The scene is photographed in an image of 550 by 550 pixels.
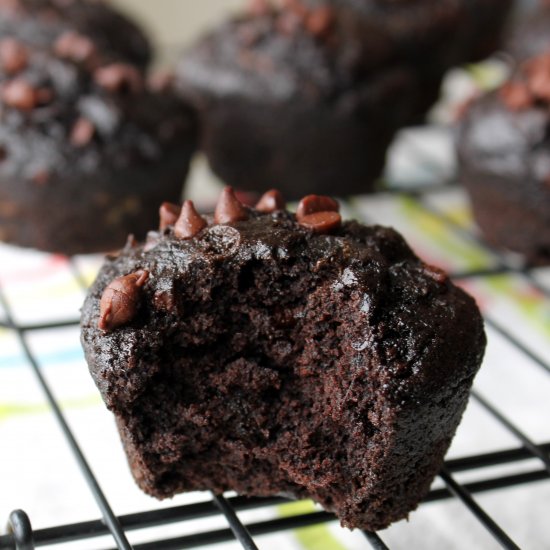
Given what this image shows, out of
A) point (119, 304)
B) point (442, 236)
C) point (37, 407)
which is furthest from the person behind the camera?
point (442, 236)

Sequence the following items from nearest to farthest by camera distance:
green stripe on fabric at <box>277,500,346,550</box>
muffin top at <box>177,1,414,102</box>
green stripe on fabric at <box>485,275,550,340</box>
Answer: green stripe on fabric at <box>277,500,346,550</box> < green stripe on fabric at <box>485,275,550,340</box> < muffin top at <box>177,1,414,102</box>

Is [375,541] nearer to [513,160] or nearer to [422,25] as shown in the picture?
[513,160]

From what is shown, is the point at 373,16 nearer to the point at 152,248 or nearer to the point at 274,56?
the point at 274,56

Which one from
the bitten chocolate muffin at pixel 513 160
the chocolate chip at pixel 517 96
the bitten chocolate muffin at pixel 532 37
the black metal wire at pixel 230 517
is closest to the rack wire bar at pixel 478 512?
the black metal wire at pixel 230 517

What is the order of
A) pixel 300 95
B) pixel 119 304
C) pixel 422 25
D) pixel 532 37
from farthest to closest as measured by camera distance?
pixel 532 37 → pixel 422 25 → pixel 300 95 → pixel 119 304

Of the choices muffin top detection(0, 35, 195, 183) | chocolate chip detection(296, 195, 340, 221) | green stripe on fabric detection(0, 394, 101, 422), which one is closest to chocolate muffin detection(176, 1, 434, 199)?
muffin top detection(0, 35, 195, 183)

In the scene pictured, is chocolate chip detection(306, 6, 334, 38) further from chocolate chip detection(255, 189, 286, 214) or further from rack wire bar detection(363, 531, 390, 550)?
rack wire bar detection(363, 531, 390, 550)

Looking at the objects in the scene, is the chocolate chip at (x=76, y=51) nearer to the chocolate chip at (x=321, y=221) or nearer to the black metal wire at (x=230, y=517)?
the black metal wire at (x=230, y=517)

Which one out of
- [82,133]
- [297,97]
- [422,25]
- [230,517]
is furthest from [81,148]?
[422,25]
